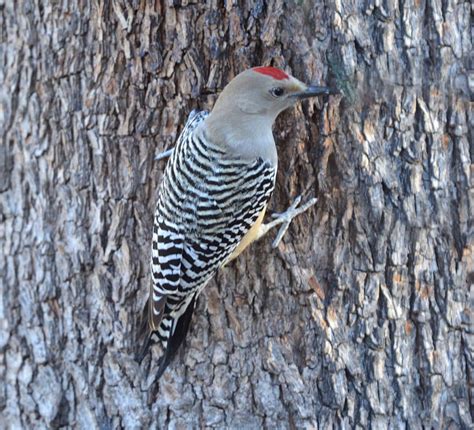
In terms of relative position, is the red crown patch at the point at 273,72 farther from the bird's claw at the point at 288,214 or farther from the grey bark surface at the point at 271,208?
the bird's claw at the point at 288,214

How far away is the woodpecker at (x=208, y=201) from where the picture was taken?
2.90 metres

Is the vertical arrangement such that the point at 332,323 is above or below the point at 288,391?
above

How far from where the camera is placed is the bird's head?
2.71 metres

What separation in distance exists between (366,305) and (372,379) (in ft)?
1.01

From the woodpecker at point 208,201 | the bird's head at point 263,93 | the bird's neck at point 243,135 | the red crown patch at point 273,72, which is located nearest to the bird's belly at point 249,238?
the woodpecker at point 208,201

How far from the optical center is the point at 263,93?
282 cm

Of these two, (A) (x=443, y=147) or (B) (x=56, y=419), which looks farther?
(B) (x=56, y=419)

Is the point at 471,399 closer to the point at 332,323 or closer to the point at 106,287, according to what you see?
the point at 332,323

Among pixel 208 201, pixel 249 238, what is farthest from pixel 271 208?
pixel 208 201

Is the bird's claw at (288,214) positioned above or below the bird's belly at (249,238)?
above

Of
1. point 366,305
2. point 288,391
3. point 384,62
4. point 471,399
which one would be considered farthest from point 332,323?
point 384,62

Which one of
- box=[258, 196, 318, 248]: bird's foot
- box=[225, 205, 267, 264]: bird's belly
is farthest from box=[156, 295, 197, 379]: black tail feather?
box=[258, 196, 318, 248]: bird's foot

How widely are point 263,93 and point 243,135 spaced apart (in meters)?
0.25

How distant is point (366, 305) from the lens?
2.88 metres
